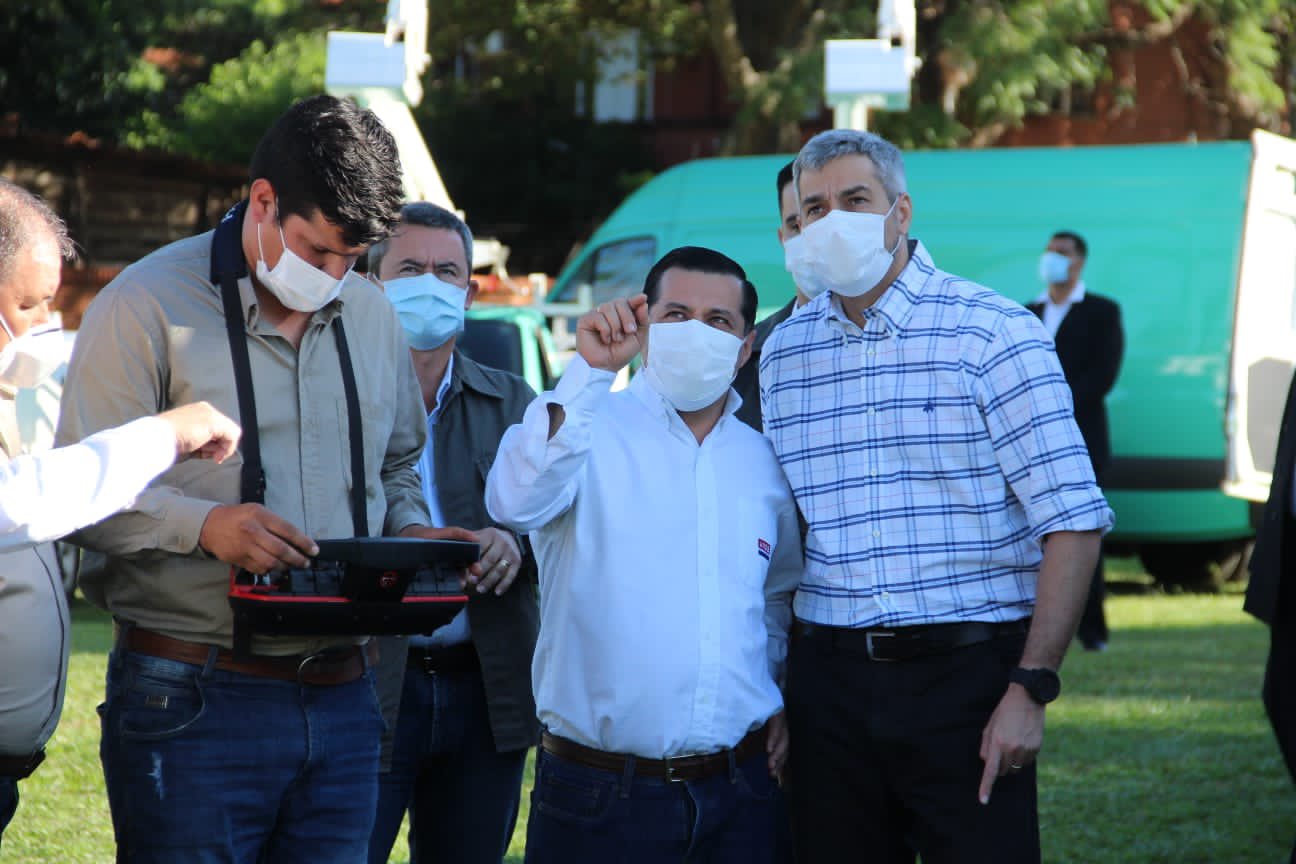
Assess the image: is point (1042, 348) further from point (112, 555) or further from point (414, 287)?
point (112, 555)

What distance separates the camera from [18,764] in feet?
10.8

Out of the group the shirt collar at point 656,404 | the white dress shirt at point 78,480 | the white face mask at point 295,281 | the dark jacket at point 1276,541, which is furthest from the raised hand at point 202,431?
the dark jacket at point 1276,541

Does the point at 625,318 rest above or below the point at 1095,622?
above

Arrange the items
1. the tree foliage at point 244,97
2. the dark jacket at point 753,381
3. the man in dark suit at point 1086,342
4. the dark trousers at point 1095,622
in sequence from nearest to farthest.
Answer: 1. the dark jacket at point 753,381
2. the dark trousers at point 1095,622
3. the man in dark suit at point 1086,342
4. the tree foliage at point 244,97

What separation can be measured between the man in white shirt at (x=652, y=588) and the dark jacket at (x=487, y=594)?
0.47 meters

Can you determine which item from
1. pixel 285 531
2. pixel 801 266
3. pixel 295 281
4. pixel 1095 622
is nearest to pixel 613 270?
pixel 1095 622

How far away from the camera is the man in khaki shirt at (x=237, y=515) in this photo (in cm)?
298

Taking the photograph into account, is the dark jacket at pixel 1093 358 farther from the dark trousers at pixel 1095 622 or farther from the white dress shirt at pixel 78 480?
the white dress shirt at pixel 78 480

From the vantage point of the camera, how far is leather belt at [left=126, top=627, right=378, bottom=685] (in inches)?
119

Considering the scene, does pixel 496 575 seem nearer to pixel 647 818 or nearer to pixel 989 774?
pixel 647 818

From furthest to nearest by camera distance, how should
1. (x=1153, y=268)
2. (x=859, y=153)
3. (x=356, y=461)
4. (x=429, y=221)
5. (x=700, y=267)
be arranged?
(x=1153, y=268), (x=429, y=221), (x=859, y=153), (x=700, y=267), (x=356, y=461)

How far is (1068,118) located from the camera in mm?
26609

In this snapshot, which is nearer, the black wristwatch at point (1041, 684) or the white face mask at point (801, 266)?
the black wristwatch at point (1041, 684)

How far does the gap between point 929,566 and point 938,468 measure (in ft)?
0.67
